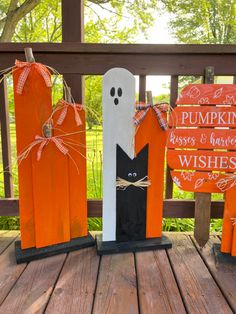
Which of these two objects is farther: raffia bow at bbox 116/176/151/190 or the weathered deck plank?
raffia bow at bbox 116/176/151/190

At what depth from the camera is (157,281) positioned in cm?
119

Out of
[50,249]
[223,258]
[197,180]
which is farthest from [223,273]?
[50,249]

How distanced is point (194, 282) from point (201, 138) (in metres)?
0.70

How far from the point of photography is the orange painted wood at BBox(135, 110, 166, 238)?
1423 millimetres

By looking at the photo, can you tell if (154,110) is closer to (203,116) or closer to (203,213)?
(203,116)

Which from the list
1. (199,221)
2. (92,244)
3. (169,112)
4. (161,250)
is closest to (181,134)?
(169,112)

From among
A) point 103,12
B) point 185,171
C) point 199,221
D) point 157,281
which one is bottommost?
point 157,281

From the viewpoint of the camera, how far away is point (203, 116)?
4.70 ft

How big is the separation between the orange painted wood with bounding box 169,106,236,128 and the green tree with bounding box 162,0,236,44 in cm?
533

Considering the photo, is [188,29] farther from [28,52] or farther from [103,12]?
[28,52]

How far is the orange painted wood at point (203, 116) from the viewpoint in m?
1.42

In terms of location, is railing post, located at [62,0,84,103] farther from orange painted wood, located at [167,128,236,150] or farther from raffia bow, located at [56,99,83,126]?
orange painted wood, located at [167,128,236,150]

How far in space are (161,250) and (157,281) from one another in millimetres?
290

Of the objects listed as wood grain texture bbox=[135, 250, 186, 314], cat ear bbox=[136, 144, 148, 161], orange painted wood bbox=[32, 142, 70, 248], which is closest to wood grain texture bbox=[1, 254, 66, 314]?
orange painted wood bbox=[32, 142, 70, 248]
